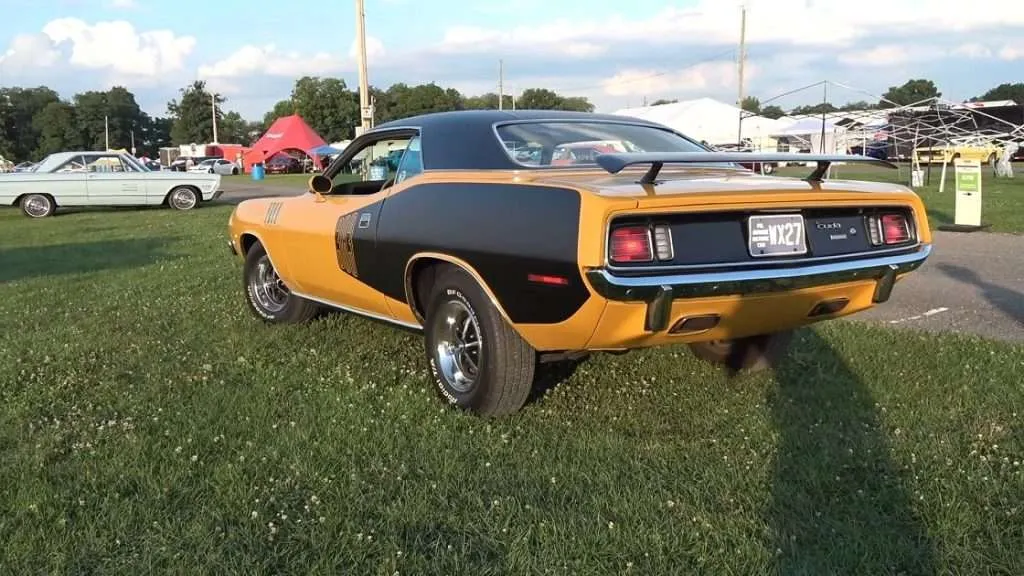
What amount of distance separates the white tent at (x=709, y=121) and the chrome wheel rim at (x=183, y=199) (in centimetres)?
2188

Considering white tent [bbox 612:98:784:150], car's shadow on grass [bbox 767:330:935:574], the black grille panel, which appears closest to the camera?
car's shadow on grass [bbox 767:330:935:574]

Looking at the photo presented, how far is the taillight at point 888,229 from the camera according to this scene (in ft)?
12.8

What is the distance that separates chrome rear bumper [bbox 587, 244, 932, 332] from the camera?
3197 millimetres

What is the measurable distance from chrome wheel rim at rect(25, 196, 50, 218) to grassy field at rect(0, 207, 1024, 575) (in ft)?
48.8

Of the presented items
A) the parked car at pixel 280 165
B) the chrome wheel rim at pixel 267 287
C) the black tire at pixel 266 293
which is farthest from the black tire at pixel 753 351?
the parked car at pixel 280 165

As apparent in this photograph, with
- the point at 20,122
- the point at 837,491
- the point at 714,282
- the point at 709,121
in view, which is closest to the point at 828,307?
the point at 714,282

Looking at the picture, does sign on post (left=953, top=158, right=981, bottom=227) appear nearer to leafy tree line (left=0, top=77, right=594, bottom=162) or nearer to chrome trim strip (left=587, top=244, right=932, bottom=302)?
chrome trim strip (left=587, top=244, right=932, bottom=302)

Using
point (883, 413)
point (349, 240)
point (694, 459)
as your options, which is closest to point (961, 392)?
point (883, 413)

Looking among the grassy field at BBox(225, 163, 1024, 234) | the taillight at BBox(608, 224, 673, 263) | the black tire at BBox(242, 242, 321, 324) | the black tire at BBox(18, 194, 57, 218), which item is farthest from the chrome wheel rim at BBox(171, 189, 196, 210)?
the taillight at BBox(608, 224, 673, 263)

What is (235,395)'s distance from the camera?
4.31 m

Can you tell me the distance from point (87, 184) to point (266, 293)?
14.5m

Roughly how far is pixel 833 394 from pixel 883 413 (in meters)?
0.35

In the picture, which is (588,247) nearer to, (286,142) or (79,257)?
(79,257)

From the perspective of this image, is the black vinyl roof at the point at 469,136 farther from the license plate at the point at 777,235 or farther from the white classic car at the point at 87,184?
the white classic car at the point at 87,184
